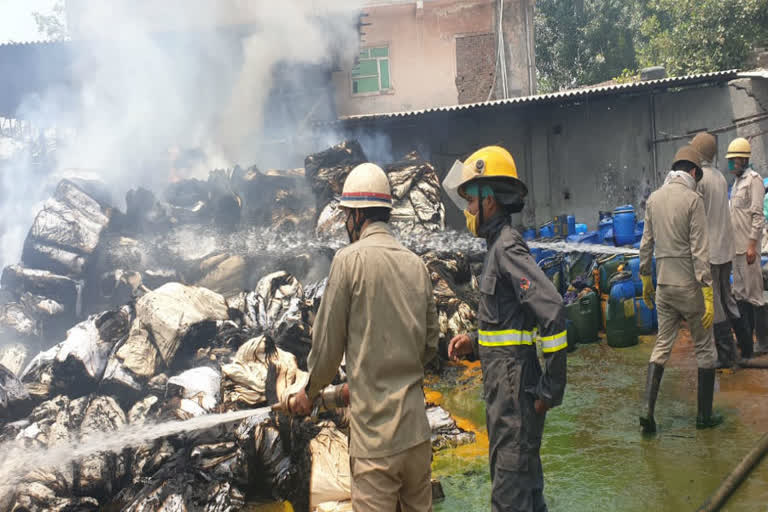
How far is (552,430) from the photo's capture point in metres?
4.36

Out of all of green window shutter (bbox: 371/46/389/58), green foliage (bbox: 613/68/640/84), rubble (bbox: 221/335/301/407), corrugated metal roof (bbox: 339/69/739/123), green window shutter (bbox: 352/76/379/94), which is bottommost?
rubble (bbox: 221/335/301/407)

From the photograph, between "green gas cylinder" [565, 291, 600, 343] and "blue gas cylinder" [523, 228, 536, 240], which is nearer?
"green gas cylinder" [565, 291, 600, 343]

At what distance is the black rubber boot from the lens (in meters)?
4.98

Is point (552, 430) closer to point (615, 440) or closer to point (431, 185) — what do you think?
point (615, 440)

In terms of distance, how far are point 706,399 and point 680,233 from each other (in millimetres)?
1175

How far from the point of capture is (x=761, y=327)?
217 inches

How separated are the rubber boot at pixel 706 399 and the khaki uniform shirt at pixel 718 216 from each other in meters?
1.40

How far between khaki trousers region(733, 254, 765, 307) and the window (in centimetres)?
1308

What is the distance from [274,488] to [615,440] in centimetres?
235

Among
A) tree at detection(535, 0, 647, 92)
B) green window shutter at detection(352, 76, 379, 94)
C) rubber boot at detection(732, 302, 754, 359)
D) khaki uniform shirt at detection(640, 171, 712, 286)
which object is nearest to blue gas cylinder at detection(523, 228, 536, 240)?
rubber boot at detection(732, 302, 754, 359)

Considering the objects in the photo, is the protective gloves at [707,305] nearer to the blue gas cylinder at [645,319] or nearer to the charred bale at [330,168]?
the blue gas cylinder at [645,319]

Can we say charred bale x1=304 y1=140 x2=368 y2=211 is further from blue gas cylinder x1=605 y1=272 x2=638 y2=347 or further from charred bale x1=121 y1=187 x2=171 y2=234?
blue gas cylinder x1=605 y1=272 x2=638 y2=347

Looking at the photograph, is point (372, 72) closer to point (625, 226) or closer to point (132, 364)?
point (625, 226)

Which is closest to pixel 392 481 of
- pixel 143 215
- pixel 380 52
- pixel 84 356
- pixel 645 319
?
pixel 84 356
